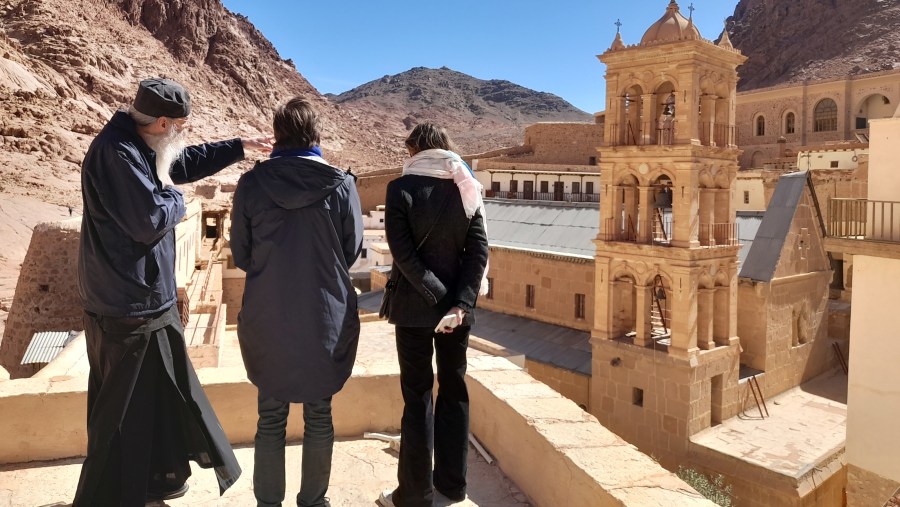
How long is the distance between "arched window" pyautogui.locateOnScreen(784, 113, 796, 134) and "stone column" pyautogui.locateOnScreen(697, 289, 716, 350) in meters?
30.9

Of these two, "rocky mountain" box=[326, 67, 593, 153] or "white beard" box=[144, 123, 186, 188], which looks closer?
"white beard" box=[144, 123, 186, 188]

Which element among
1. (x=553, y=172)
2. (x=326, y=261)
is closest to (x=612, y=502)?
(x=326, y=261)

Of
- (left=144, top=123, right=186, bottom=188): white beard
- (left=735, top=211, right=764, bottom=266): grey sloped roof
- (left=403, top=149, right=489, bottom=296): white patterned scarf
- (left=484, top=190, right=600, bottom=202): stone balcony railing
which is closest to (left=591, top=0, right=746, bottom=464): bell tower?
(left=735, top=211, right=764, bottom=266): grey sloped roof

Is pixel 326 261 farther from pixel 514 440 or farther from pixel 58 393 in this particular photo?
pixel 58 393

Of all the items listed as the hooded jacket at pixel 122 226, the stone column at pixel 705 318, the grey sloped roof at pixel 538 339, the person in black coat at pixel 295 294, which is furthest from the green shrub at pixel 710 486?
the hooded jacket at pixel 122 226

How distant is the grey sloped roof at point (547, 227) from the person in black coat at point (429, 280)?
588 inches

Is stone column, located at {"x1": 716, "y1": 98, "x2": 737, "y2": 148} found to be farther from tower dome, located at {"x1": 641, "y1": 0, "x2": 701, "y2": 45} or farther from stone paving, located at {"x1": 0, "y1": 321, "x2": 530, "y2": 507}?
stone paving, located at {"x1": 0, "y1": 321, "x2": 530, "y2": 507}

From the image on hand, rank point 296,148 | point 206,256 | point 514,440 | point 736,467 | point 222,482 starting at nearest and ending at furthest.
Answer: point 296,148 → point 222,482 → point 514,440 → point 736,467 → point 206,256

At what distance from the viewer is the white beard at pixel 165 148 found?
276 cm

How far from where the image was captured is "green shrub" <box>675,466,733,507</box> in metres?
11.2

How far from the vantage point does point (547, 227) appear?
Answer: 19.6m

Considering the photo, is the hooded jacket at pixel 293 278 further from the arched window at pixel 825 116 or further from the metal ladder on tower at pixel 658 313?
the arched window at pixel 825 116

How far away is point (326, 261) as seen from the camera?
2660mm

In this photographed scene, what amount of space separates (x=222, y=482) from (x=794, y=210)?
51.5 feet
